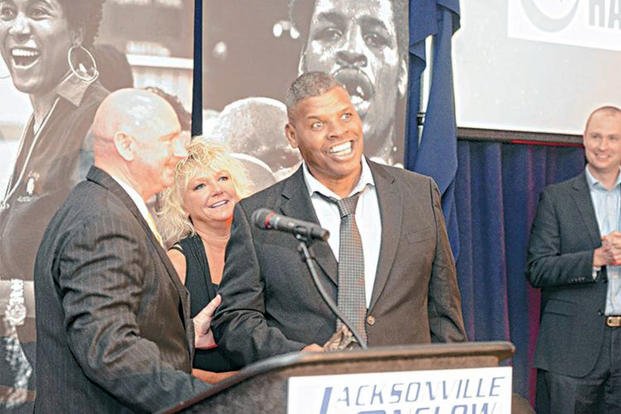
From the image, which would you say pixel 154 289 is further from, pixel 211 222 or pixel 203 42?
pixel 203 42

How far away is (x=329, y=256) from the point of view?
287 cm

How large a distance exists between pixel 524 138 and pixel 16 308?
8.88 ft

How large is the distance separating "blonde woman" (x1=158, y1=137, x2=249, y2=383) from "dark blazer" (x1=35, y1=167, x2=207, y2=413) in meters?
1.25

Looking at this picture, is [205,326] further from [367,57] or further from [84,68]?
[367,57]

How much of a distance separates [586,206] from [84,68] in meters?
2.40

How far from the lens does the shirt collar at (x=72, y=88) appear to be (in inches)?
140

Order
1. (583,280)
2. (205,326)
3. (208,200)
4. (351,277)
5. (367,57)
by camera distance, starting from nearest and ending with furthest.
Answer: (351,277) → (205,326) → (208,200) → (367,57) → (583,280)

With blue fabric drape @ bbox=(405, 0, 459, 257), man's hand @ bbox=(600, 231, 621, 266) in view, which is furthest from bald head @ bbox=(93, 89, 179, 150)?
man's hand @ bbox=(600, 231, 621, 266)

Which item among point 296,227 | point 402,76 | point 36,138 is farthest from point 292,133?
point 402,76

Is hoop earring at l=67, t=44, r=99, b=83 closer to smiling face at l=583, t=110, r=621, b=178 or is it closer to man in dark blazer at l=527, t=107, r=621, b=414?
man in dark blazer at l=527, t=107, r=621, b=414

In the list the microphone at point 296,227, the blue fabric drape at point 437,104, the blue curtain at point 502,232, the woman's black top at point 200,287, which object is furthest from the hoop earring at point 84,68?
the blue curtain at point 502,232

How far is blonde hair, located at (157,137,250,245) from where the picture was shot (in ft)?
11.9

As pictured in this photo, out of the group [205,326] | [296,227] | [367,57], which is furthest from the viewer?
[367,57]

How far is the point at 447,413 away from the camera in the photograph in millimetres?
1590
